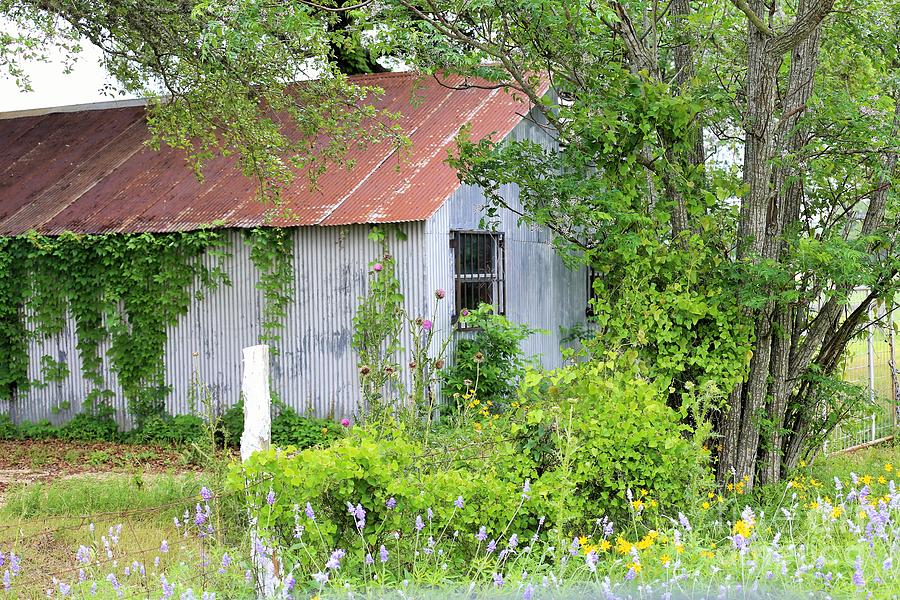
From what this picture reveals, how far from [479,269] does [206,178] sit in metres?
4.36

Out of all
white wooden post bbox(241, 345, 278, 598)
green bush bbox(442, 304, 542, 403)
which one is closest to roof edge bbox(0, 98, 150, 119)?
green bush bbox(442, 304, 542, 403)

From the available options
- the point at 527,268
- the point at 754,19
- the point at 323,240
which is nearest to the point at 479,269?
the point at 527,268

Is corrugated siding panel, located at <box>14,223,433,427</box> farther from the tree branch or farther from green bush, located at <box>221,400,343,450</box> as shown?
the tree branch

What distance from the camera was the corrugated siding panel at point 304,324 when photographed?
12.6 m

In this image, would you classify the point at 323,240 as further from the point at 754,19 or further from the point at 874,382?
the point at 754,19

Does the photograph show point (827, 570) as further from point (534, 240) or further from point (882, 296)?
point (534, 240)

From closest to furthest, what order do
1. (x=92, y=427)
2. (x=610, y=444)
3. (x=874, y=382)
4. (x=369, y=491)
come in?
1. (x=369, y=491)
2. (x=610, y=444)
3. (x=874, y=382)
4. (x=92, y=427)

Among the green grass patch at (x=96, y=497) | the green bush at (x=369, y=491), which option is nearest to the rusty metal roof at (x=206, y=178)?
the green grass patch at (x=96, y=497)

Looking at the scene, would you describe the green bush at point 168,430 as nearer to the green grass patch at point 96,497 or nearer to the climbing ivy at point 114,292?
the climbing ivy at point 114,292

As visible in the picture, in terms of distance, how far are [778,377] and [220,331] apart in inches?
326

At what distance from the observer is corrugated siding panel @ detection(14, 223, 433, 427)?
12633 mm

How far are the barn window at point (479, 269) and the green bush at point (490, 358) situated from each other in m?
0.36

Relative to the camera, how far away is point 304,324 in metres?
13.2

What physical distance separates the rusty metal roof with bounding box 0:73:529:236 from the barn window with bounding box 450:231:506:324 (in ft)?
3.44
